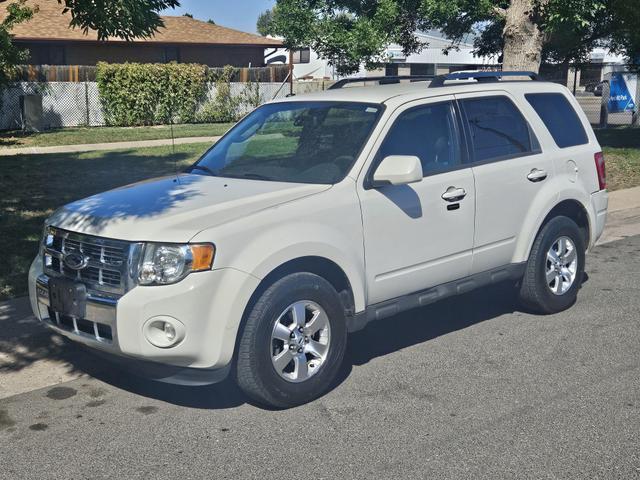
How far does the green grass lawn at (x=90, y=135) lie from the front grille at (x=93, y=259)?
14722 mm

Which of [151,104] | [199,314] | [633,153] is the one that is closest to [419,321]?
[199,314]

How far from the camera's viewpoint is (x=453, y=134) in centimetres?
602

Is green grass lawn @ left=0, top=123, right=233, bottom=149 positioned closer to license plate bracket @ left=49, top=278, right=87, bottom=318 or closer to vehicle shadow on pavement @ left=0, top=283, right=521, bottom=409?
vehicle shadow on pavement @ left=0, top=283, right=521, bottom=409

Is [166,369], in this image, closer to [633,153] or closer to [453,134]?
[453,134]

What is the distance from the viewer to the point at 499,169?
618cm

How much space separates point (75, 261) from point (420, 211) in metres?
2.23

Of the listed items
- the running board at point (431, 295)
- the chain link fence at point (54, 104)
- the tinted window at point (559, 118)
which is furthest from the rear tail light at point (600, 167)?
the chain link fence at point (54, 104)

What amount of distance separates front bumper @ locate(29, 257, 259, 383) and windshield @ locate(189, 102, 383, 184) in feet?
3.77

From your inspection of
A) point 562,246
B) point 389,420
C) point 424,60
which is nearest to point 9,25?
point 562,246

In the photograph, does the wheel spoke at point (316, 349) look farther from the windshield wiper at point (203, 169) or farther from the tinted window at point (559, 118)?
the tinted window at point (559, 118)

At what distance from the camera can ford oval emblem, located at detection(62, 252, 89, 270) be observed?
484 centimetres

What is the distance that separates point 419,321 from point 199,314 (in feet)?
9.03

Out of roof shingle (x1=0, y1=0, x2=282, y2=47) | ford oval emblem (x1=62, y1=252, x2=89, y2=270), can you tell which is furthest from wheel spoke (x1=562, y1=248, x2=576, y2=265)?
roof shingle (x1=0, y1=0, x2=282, y2=47)

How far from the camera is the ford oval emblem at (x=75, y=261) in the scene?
4.84m
